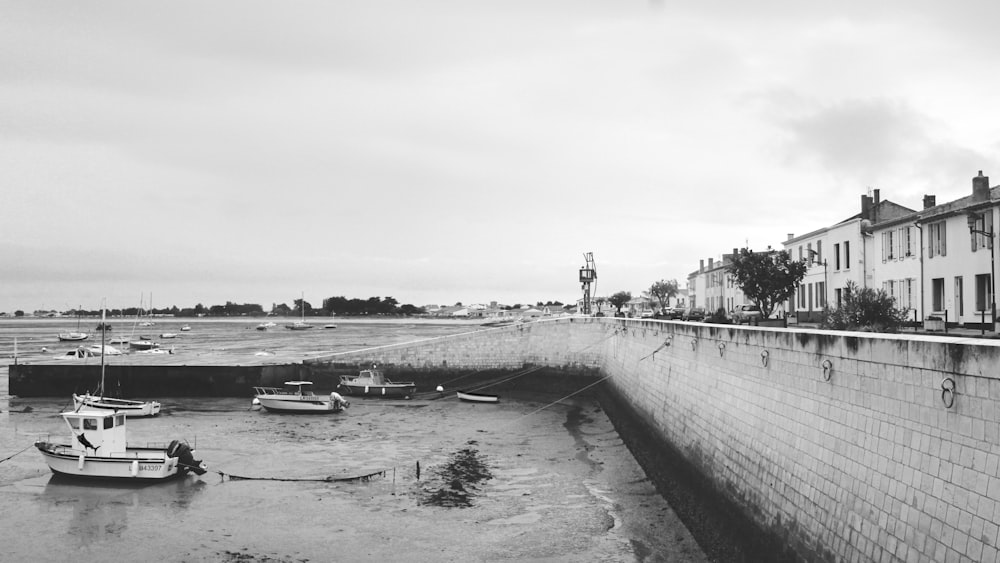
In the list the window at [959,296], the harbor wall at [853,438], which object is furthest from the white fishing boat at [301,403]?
the window at [959,296]

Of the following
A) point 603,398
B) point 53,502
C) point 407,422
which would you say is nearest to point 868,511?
point 53,502

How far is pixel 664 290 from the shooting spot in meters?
140

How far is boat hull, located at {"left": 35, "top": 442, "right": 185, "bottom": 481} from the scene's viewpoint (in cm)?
2566

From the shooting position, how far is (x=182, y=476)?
26484mm

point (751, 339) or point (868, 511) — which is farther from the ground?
point (751, 339)

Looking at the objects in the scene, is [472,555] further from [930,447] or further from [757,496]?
[930,447]

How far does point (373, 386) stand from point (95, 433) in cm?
2480

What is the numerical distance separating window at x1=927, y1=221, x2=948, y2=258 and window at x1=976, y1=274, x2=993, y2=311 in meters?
2.98

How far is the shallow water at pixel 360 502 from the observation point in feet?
59.2

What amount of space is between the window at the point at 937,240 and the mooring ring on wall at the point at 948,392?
3148cm

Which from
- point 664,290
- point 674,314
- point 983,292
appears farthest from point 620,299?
point 983,292

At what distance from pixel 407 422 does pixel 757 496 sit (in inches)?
1020

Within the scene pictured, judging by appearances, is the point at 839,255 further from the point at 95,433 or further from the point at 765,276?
the point at 95,433

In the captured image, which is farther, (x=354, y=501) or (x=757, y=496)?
(x=354, y=501)
